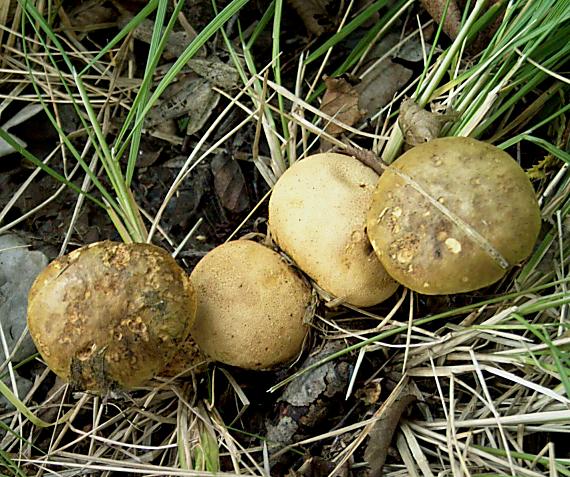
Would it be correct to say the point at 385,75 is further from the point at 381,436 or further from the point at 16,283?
the point at 16,283

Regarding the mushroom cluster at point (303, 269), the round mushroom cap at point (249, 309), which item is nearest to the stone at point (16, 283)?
the mushroom cluster at point (303, 269)

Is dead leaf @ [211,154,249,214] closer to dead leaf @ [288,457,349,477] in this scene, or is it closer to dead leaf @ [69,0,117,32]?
dead leaf @ [69,0,117,32]

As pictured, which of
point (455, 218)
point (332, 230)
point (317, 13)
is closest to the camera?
point (455, 218)

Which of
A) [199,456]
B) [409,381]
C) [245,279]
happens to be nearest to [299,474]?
[199,456]

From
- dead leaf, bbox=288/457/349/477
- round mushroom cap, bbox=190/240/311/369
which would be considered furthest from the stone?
dead leaf, bbox=288/457/349/477

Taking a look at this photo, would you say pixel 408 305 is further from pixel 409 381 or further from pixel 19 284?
pixel 19 284

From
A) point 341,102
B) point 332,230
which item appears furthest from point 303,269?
point 341,102

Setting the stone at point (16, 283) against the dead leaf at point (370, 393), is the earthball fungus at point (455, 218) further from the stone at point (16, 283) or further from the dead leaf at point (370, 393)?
the stone at point (16, 283)
